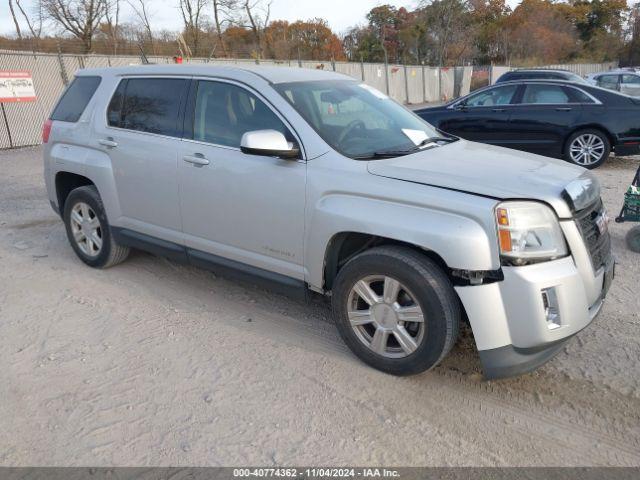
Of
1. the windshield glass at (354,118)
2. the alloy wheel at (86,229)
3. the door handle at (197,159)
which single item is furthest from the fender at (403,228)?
the alloy wheel at (86,229)

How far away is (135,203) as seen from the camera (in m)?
4.43

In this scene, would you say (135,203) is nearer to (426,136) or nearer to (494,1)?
(426,136)

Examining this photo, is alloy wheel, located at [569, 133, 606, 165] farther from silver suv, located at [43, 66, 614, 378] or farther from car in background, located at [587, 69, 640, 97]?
car in background, located at [587, 69, 640, 97]

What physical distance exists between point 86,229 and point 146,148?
1.30 m

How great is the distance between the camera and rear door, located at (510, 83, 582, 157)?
9188 millimetres

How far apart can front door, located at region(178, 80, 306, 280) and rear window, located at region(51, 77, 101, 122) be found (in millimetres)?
1431

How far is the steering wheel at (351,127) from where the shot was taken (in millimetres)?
3522

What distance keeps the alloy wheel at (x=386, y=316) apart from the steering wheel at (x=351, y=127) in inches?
38.7

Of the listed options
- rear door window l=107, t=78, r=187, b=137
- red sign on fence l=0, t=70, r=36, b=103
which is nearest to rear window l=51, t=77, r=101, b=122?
rear door window l=107, t=78, r=187, b=137

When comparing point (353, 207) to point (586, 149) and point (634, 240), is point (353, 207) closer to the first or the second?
point (634, 240)

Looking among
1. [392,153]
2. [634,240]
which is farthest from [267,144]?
[634,240]

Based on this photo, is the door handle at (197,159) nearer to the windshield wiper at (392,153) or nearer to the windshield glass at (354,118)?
the windshield glass at (354,118)

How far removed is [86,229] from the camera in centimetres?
503

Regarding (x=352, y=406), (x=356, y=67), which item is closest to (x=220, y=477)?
(x=352, y=406)
